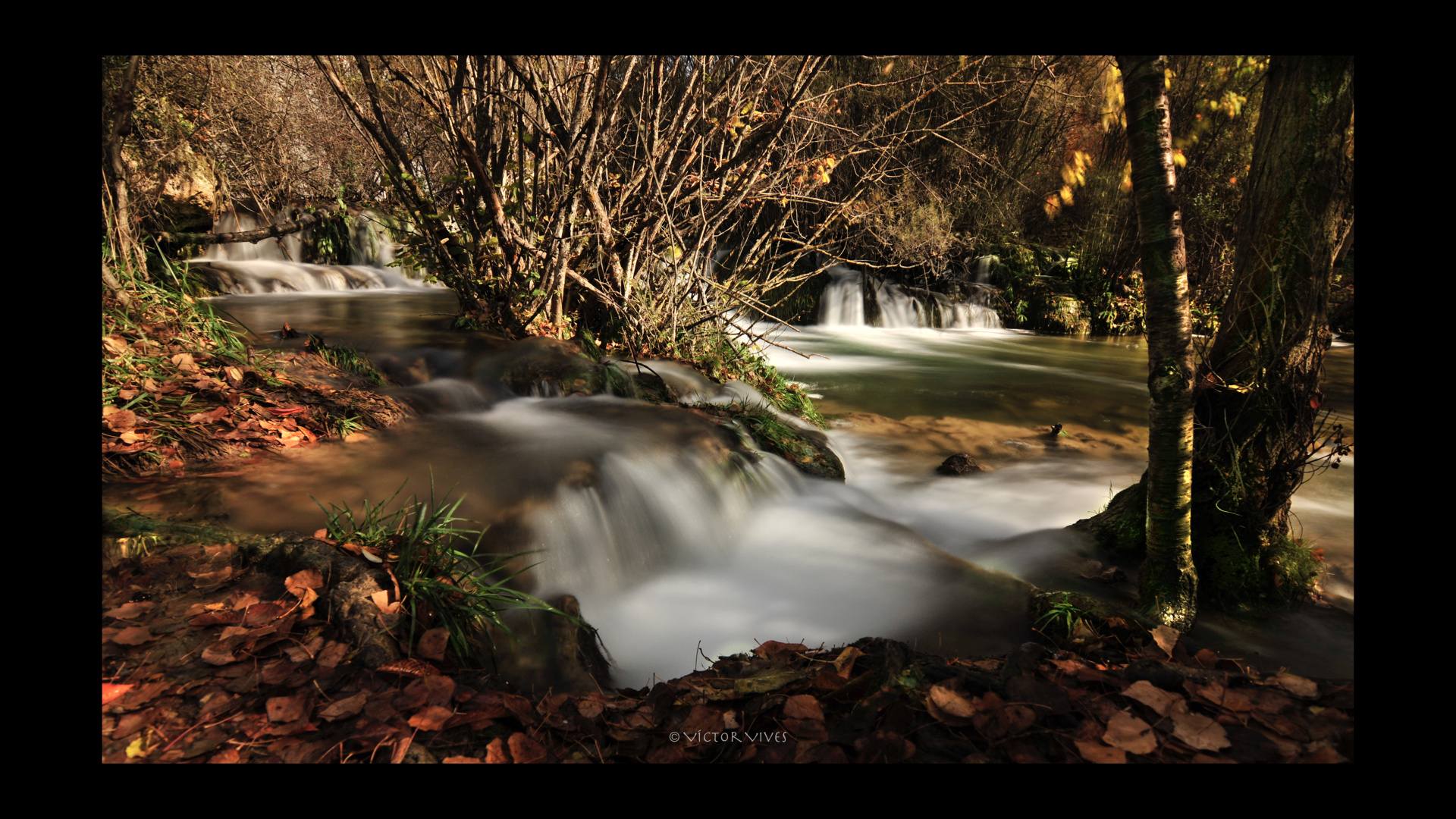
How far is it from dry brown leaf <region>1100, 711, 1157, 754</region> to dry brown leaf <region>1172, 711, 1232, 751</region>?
0.24 ft

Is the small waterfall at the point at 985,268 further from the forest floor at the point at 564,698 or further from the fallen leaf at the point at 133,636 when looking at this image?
the fallen leaf at the point at 133,636

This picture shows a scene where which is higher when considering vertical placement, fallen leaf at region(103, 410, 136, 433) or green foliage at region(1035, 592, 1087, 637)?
fallen leaf at region(103, 410, 136, 433)

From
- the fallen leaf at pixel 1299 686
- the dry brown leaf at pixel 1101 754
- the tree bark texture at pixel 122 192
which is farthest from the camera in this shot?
the tree bark texture at pixel 122 192

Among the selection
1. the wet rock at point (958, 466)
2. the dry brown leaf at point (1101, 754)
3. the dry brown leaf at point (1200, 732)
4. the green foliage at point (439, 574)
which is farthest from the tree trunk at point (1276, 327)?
the green foliage at point (439, 574)

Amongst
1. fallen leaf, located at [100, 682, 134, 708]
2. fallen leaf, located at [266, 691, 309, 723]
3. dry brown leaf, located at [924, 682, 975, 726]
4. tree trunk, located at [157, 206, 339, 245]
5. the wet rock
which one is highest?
tree trunk, located at [157, 206, 339, 245]

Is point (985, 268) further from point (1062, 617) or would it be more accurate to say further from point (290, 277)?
point (290, 277)

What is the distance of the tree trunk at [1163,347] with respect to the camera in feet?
8.12

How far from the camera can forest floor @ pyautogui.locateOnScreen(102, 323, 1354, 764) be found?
1633mm

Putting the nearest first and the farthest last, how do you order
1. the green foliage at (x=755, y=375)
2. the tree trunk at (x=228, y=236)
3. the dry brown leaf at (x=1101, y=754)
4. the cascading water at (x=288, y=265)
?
the dry brown leaf at (x=1101, y=754) < the green foliage at (x=755, y=375) < the tree trunk at (x=228, y=236) < the cascading water at (x=288, y=265)

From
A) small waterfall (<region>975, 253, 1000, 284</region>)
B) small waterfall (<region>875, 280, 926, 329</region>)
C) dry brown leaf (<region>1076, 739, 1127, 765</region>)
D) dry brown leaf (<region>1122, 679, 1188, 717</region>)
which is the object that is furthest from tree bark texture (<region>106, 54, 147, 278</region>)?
small waterfall (<region>975, 253, 1000, 284</region>)

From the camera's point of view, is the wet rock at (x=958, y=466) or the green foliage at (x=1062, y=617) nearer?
the green foliage at (x=1062, y=617)

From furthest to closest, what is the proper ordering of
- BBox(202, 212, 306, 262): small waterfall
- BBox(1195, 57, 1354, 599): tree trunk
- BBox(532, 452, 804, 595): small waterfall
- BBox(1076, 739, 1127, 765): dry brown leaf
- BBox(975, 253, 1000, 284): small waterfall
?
BBox(975, 253, 1000, 284): small waterfall
BBox(202, 212, 306, 262): small waterfall
BBox(532, 452, 804, 595): small waterfall
BBox(1195, 57, 1354, 599): tree trunk
BBox(1076, 739, 1127, 765): dry brown leaf

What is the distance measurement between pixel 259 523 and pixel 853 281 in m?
12.4

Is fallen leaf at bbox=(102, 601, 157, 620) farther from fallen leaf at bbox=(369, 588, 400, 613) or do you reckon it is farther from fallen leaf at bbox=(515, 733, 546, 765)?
fallen leaf at bbox=(515, 733, 546, 765)
